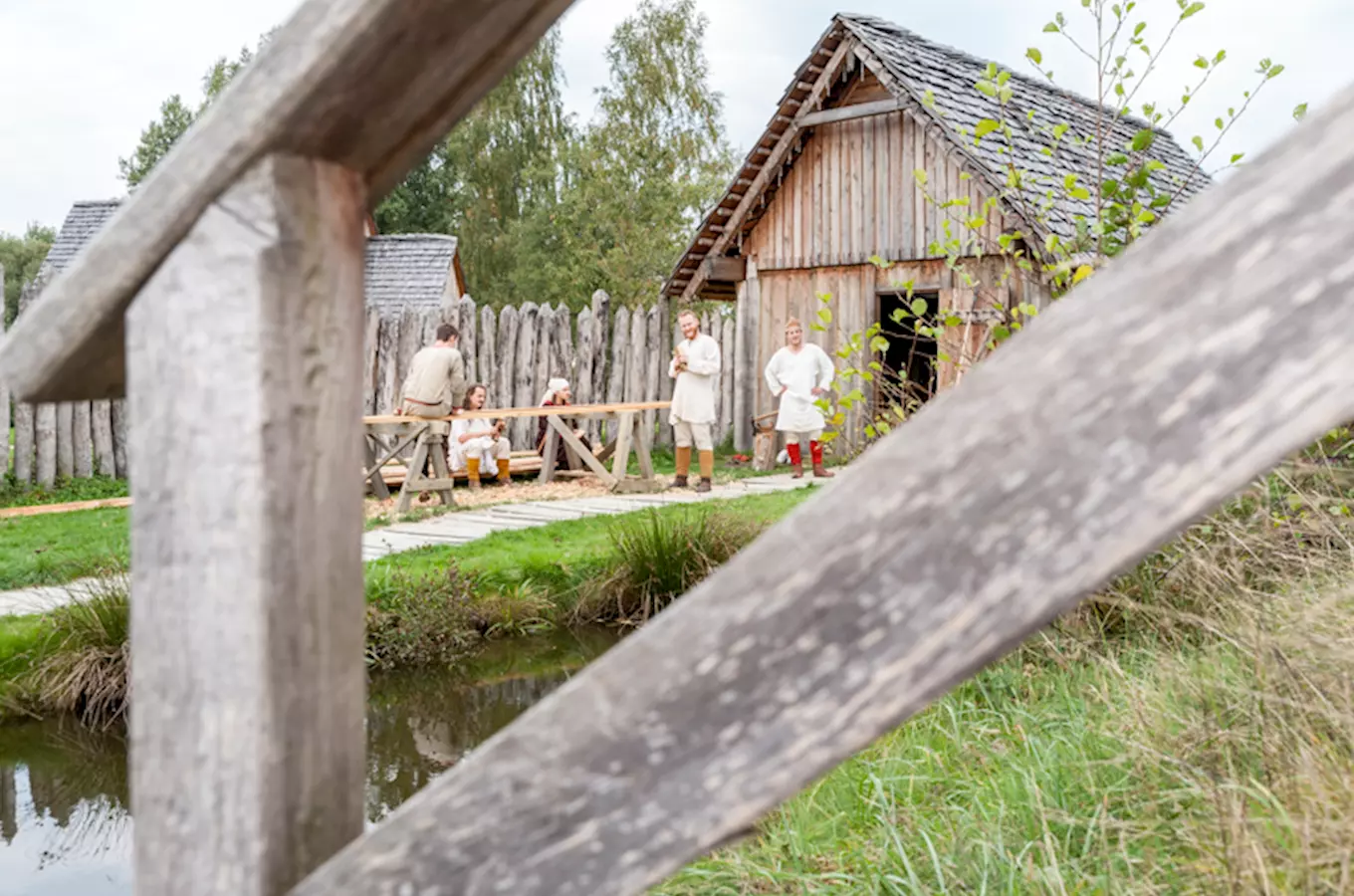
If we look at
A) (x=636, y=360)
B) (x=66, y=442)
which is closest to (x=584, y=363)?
(x=636, y=360)

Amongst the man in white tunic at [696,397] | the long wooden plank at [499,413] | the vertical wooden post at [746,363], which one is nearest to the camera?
the long wooden plank at [499,413]

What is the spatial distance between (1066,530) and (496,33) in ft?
1.88

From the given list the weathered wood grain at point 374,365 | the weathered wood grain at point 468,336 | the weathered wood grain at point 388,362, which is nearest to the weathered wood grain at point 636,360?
the weathered wood grain at point 468,336

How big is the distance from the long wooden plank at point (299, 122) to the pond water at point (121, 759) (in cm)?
385

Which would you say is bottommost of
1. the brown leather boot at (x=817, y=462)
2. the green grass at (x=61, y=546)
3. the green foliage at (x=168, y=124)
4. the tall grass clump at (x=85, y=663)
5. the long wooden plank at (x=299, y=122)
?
the tall grass clump at (x=85, y=663)

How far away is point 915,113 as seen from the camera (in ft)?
38.0

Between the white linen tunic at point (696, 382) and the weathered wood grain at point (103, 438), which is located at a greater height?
the white linen tunic at point (696, 382)

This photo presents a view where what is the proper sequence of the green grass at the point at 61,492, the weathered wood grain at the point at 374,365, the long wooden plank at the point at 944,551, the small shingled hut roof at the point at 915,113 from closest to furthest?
the long wooden plank at the point at 944,551, the green grass at the point at 61,492, the small shingled hut roof at the point at 915,113, the weathered wood grain at the point at 374,365

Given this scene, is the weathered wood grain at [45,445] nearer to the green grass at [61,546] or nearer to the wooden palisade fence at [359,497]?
the green grass at [61,546]

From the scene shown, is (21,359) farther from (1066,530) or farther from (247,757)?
(1066,530)

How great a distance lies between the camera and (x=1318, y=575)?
3885 mm

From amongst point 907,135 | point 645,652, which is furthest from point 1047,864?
point 907,135

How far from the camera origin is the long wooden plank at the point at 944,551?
726mm

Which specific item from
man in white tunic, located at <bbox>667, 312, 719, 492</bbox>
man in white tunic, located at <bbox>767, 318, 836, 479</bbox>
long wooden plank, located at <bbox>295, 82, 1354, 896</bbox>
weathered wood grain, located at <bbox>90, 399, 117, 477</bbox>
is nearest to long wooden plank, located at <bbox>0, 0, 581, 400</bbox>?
long wooden plank, located at <bbox>295, 82, 1354, 896</bbox>
